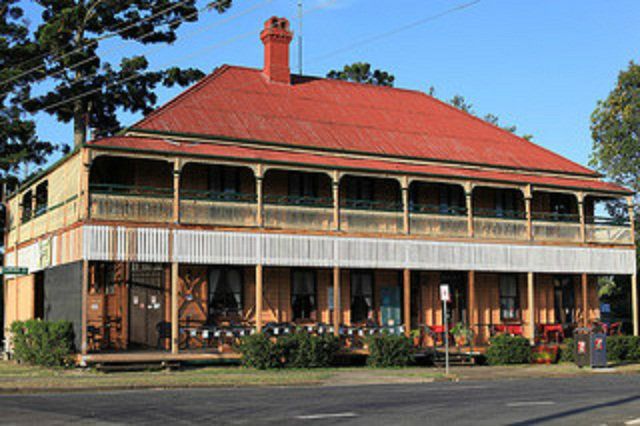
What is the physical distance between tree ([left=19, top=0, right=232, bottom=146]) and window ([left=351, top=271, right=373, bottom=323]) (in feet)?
49.3

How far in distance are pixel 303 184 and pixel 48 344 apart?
10.5m

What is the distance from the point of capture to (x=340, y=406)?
15445 millimetres

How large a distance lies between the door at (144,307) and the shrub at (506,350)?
11.1 metres

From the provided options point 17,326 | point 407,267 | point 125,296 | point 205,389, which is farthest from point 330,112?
point 205,389

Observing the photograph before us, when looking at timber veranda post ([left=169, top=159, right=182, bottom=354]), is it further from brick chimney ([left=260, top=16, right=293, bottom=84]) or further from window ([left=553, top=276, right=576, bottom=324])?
window ([left=553, top=276, right=576, bottom=324])

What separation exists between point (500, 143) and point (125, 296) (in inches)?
676

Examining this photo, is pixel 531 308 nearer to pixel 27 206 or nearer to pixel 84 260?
pixel 84 260

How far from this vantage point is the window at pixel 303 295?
1206 inches

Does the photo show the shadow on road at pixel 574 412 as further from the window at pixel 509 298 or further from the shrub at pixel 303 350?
the window at pixel 509 298

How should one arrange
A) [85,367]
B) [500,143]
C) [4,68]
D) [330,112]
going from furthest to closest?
[4,68]
[500,143]
[330,112]
[85,367]

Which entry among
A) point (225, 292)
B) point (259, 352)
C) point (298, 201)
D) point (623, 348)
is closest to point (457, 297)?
point (623, 348)

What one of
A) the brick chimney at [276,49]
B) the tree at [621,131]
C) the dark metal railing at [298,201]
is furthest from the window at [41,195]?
the tree at [621,131]

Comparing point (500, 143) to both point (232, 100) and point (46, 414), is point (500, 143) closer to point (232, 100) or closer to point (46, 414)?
point (232, 100)

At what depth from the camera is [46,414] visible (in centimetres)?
1360
